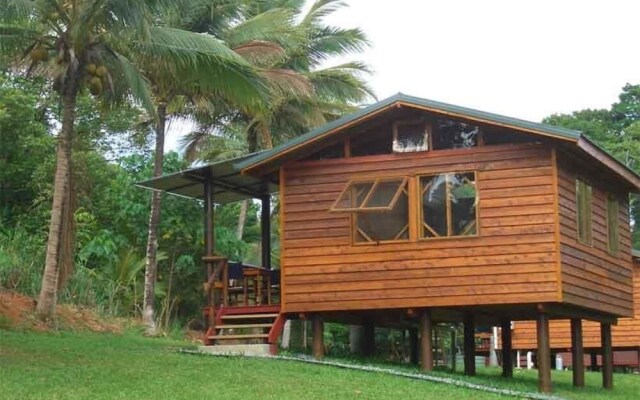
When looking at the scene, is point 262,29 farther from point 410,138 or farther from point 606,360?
point 606,360

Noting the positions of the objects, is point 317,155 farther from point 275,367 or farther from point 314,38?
point 314,38

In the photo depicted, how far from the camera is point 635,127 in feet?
146

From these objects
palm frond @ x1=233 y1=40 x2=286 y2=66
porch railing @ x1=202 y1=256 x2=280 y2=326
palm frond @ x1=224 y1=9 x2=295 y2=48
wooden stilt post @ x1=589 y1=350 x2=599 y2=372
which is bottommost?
wooden stilt post @ x1=589 y1=350 x2=599 y2=372

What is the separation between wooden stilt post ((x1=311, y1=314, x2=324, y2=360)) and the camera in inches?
655

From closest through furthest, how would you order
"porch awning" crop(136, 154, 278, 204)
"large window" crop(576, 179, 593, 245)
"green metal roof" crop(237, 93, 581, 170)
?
"green metal roof" crop(237, 93, 581, 170), "large window" crop(576, 179, 593, 245), "porch awning" crop(136, 154, 278, 204)

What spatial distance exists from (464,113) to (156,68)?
5500 mm

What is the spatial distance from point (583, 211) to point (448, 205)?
255 cm

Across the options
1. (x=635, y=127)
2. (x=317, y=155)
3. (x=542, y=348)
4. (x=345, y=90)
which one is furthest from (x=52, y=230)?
(x=635, y=127)

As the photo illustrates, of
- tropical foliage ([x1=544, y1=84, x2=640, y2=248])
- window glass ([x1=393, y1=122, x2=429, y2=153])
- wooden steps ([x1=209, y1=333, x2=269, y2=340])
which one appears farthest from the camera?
tropical foliage ([x1=544, y1=84, x2=640, y2=248])

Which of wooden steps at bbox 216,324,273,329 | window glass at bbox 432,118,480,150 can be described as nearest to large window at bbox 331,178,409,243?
window glass at bbox 432,118,480,150

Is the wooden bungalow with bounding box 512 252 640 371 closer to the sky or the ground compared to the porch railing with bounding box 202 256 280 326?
closer to the ground

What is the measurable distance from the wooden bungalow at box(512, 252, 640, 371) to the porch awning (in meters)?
10.4

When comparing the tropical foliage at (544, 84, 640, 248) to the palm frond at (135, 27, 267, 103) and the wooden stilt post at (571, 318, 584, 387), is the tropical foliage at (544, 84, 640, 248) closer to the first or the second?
the wooden stilt post at (571, 318, 584, 387)

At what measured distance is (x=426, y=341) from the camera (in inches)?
637
